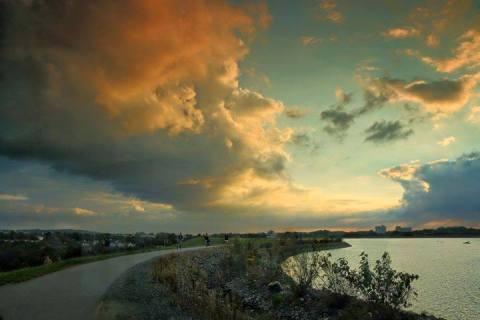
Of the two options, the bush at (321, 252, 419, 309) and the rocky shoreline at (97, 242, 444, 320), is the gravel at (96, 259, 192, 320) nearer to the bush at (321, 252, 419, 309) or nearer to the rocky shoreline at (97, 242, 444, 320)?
the rocky shoreline at (97, 242, 444, 320)

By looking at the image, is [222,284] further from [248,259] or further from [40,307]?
[40,307]

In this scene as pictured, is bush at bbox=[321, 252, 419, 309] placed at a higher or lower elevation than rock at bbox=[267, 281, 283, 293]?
higher

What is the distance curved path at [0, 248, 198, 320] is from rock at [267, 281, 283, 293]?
37.7 feet

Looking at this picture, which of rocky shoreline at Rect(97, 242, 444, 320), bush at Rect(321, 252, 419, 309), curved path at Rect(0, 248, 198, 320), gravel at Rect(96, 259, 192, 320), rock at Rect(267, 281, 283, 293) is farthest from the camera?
rock at Rect(267, 281, 283, 293)

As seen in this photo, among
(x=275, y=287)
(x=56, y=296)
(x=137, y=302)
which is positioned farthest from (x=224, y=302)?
(x=56, y=296)

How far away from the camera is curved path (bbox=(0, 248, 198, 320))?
16.7 m

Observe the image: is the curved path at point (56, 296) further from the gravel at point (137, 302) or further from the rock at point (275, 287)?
the rock at point (275, 287)

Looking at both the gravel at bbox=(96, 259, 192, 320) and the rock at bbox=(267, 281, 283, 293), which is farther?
the rock at bbox=(267, 281, 283, 293)

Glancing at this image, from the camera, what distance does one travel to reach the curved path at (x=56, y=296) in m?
16.7

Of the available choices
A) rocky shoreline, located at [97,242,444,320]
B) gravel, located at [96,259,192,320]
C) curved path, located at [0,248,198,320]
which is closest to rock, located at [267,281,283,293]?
rocky shoreline, located at [97,242,444,320]

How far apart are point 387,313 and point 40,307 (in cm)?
1680

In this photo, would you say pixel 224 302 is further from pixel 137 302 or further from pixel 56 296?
pixel 56 296

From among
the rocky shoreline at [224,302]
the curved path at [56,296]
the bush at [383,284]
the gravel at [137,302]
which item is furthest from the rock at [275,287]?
the curved path at [56,296]

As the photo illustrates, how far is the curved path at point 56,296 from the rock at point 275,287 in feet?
37.7
